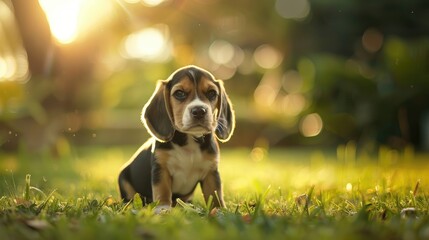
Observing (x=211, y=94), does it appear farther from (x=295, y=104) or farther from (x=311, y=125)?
(x=295, y=104)

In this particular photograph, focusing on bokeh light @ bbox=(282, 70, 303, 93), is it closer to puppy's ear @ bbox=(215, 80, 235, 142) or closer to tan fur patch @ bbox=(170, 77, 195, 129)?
puppy's ear @ bbox=(215, 80, 235, 142)

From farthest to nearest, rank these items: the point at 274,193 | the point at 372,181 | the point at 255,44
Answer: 1. the point at 255,44
2. the point at 372,181
3. the point at 274,193

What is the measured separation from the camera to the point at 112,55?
649 inches

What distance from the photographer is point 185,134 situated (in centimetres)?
414

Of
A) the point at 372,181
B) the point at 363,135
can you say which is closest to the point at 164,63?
the point at 363,135

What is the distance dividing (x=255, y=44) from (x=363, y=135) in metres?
12.6

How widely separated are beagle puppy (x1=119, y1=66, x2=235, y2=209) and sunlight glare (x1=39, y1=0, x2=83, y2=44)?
16.3ft

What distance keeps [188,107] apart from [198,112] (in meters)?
0.09

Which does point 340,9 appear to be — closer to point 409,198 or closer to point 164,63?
point 164,63

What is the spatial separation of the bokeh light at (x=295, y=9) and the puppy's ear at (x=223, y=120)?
15362 millimetres

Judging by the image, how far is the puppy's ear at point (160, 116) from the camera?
404cm

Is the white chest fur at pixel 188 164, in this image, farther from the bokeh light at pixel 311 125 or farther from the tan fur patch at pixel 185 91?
the bokeh light at pixel 311 125

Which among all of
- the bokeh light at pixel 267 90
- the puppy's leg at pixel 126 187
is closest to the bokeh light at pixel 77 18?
the puppy's leg at pixel 126 187

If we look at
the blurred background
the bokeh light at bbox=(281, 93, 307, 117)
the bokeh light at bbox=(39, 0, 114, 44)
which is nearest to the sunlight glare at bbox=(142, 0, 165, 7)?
the blurred background
